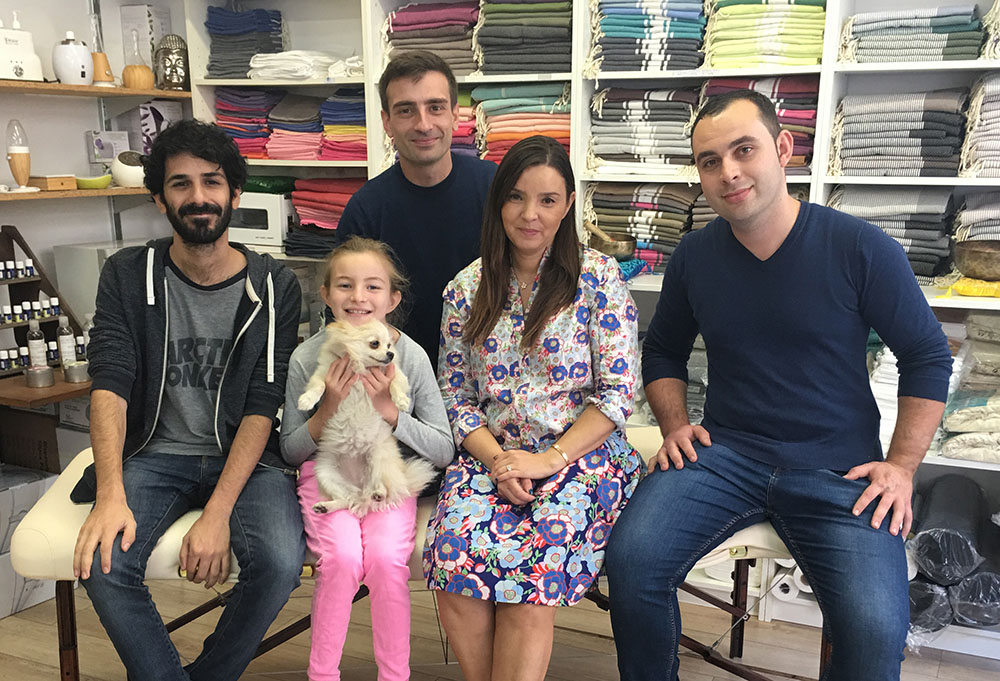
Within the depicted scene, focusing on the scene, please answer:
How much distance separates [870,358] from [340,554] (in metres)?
1.80

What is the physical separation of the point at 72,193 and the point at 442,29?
1433 mm

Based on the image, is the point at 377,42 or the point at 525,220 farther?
the point at 377,42

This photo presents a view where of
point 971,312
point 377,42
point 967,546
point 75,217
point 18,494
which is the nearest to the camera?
point 967,546

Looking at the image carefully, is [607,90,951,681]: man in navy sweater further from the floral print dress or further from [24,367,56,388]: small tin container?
[24,367,56,388]: small tin container

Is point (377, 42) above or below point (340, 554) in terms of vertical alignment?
above

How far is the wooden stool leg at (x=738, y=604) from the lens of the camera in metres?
2.52

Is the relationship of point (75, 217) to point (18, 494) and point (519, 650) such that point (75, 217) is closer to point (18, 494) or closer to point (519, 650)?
point (18, 494)

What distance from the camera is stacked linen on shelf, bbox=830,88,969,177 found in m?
2.52

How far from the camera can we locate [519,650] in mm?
1686

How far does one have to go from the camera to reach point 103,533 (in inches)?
71.0

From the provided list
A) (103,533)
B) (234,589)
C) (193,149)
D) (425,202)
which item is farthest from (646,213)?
(103,533)

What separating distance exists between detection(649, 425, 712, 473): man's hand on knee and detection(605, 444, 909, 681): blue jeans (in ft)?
0.07

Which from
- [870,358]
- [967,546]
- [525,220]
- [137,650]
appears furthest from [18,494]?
[967,546]

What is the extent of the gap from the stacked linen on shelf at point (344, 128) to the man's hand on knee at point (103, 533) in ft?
5.86
